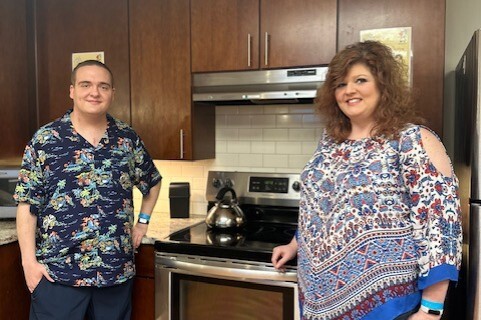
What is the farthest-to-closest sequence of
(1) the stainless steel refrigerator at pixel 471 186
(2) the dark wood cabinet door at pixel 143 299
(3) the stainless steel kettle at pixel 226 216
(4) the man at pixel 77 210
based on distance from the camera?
(3) the stainless steel kettle at pixel 226 216 → (2) the dark wood cabinet door at pixel 143 299 → (4) the man at pixel 77 210 → (1) the stainless steel refrigerator at pixel 471 186

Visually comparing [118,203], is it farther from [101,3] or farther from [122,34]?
[101,3]

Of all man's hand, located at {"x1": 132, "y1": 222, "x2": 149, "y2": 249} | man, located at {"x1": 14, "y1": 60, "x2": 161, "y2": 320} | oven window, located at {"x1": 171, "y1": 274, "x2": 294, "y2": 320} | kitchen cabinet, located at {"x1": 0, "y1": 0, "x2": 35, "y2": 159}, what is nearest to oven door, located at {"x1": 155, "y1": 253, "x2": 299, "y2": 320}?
oven window, located at {"x1": 171, "y1": 274, "x2": 294, "y2": 320}

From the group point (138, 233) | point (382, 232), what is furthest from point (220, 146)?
point (382, 232)

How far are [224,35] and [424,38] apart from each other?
0.88 metres

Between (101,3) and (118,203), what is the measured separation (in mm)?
1168

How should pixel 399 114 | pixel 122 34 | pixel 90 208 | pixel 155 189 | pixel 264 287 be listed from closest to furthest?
pixel 399 114, pixel 90 208, pixel 264 287, pixel 155 189, pixel 122 34

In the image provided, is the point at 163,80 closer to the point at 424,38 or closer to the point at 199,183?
the point at 199,183

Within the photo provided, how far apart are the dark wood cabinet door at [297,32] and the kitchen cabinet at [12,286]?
1387 millimetres

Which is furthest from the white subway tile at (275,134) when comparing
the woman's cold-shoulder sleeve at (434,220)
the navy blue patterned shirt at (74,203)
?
the woman's cold-shoulder sleeve at (434,220)

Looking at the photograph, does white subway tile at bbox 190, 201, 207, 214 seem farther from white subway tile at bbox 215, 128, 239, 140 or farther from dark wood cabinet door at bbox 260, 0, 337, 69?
dark wood cabinet door at bbox 260, 0, 337, 69

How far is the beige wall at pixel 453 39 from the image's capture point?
216 centimetres

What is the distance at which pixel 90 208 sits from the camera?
166 centimetres

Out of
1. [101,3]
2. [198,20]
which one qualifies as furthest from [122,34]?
[198,20]

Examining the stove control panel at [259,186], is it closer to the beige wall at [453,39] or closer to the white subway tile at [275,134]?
the white subway tile at [275,134]
